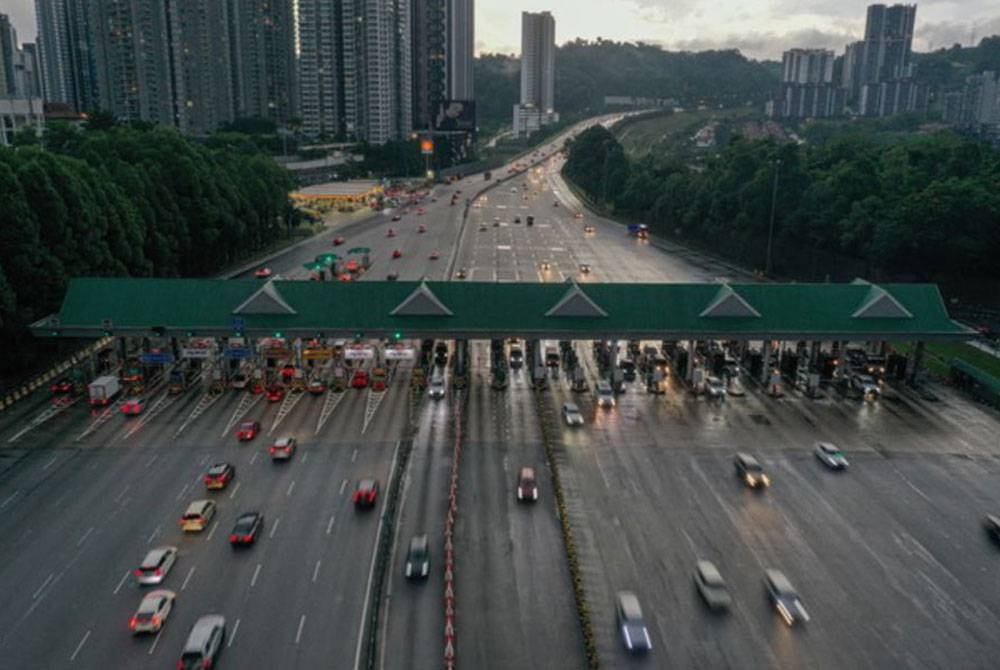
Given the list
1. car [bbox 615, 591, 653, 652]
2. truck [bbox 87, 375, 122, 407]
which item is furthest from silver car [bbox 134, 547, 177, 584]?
truck [bbox 87, 375, 122, 407]

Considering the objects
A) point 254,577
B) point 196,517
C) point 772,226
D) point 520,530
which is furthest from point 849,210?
point 254,577

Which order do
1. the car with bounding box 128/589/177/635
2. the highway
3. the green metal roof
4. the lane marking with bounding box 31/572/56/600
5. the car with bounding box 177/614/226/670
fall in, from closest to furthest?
the car with bounding box 177/614/226/670, the car with bounding box 128/589/177/635, the highway, the lane marking with bounding box 31/572/56/600, the green metal roof

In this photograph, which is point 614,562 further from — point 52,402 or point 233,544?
point 52,402

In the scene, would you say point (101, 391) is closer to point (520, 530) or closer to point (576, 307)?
point (520, 530)

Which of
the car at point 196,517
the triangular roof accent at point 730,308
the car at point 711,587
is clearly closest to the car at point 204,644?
the car at point 196,517

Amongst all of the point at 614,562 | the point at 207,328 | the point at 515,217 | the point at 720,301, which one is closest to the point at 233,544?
the point at 614,562

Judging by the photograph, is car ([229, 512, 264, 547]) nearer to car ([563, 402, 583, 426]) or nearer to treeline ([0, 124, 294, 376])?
car ([563, 402, 583, 426])
